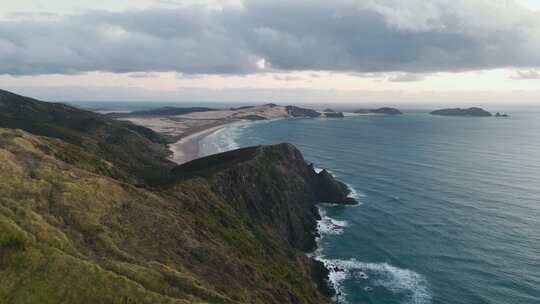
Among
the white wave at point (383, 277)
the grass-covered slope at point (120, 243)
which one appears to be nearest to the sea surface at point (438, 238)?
the white wave at point (383, 277)

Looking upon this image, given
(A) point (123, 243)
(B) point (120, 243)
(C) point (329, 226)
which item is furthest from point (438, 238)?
(B) point (120, 243)

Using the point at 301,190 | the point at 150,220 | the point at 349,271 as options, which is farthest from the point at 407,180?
the point at 150,220

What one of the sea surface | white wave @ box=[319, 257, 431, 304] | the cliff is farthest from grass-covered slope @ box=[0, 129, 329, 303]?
the sea surface

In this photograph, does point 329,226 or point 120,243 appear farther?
point 329,226

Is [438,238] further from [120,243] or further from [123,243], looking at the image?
[120,243]

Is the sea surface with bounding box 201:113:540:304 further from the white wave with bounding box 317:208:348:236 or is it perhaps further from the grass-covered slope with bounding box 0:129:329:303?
the grass-covered slope with bounding box 0:129:329:303

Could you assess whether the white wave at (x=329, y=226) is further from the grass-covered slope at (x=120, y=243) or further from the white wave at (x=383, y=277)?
the grass-covered slope at (x=120, y=243)

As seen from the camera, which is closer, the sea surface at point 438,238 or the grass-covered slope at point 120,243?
the grass-covered slope at point 120,243
